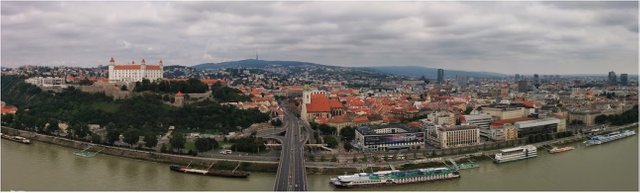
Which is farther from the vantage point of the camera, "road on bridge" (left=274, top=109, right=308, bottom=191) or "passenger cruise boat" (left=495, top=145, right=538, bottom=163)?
"passenger cruise boat" (left=495, top=145, right=538, bottom=163)

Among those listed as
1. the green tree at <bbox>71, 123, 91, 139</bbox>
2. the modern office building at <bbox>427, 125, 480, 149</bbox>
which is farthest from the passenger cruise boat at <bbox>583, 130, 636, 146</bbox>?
the green tree at <bbox>71, 123, 91, 139</bbox>

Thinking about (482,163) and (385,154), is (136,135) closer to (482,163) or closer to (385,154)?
(385,154)

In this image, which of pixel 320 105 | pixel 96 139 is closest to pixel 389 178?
pixel 96 139

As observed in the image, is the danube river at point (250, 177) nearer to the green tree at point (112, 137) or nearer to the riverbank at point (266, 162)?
the riverbank at point (266, 162)

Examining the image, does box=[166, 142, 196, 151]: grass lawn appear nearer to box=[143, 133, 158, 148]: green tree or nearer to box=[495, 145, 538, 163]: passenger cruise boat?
box=[143, 133, 158, 148]: green tree

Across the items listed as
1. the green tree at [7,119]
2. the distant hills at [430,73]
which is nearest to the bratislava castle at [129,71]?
the green tree at [7,119]

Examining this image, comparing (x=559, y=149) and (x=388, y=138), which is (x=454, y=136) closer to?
(x=388, y=138)
